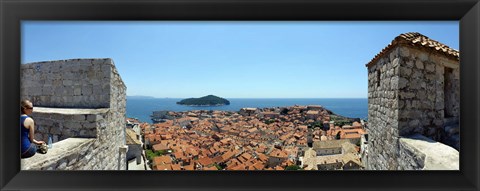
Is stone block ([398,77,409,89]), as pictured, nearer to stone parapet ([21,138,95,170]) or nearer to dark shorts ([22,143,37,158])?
stone parapet ([21,138,95,170])

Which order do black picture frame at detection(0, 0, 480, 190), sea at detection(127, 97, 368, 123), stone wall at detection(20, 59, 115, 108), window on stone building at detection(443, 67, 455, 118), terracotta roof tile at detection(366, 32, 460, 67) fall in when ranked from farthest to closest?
sea at detection(127, 97, 368, 123) < stone wall at detection(20, 59, 115, 108) < window on stone building at detection(443, 67, 455, 118) < terracotta roof tile at detection(366, 32, 460, 67) < black picture frame at detection(0, 0, 480, 190)

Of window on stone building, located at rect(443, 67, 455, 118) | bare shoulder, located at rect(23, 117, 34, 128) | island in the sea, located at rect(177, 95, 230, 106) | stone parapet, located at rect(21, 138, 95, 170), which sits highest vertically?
window on stone building, located at rect(443, 67, 455, 118)

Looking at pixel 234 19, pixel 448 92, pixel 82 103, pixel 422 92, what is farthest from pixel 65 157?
pixel 448 92

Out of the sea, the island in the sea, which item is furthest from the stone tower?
the island in the sea

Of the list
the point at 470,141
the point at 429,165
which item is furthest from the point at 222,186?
the point at 470,141

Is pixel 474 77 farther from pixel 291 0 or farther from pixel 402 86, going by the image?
pixel 291 0

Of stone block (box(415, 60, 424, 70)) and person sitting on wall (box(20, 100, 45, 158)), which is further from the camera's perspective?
stone block (box(415, 60, 424, 70))

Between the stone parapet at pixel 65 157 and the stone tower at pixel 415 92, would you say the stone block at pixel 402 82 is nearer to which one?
the stone tower at pixel 415 92
